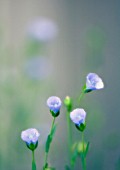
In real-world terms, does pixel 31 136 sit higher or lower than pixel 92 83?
lower

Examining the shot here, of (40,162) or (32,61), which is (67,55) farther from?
(40,162)

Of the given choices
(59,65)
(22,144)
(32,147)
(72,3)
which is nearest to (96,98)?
(59,65)

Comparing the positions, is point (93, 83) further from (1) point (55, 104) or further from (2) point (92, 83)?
(1) point (55, 104)

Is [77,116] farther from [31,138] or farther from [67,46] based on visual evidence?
[67,46]

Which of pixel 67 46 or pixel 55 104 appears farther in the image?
pixel 67 46

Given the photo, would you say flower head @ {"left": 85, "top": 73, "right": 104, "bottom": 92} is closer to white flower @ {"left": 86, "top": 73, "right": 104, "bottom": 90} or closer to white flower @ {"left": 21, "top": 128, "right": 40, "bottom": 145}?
white flower @ {"left": 86, "top": 73, "right": 104, "bottom": 90}

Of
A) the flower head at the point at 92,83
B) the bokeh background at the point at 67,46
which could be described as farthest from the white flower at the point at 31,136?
the bokeh background at the point at 67,46

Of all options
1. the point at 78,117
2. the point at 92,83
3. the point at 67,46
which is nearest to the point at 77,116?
the point at 78,117

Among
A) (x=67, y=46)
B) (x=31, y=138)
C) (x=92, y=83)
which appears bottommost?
(x=31, y=138)

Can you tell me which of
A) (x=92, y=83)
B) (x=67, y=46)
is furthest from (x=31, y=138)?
(x=67, y=46)
